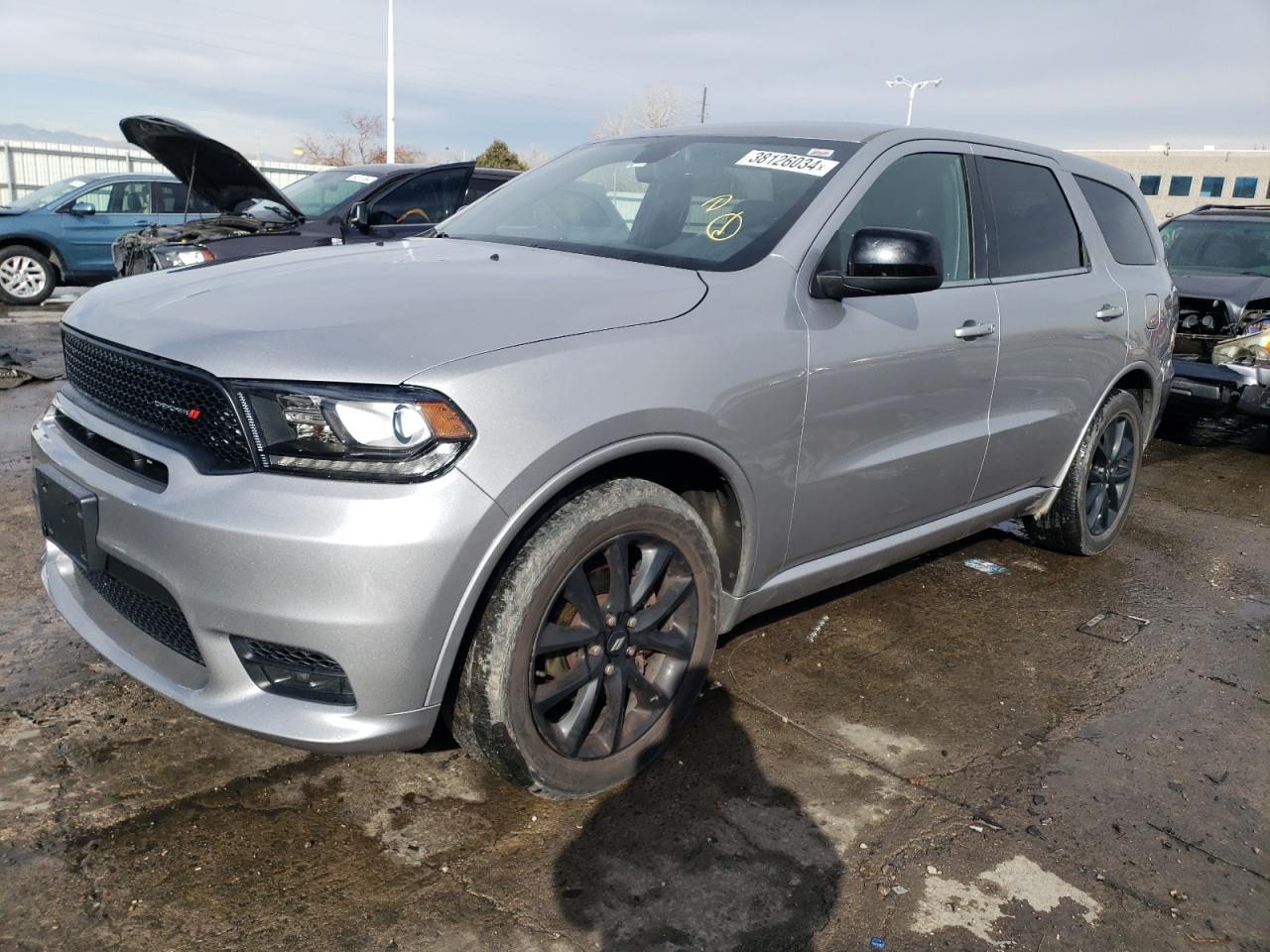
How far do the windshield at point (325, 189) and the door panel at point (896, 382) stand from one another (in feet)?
20.9

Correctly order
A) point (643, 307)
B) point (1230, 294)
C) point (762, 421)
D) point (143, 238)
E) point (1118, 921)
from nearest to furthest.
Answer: point (1118, 921), point (643, 307), point (762, 421), point (1230, 294), point (143, 238)

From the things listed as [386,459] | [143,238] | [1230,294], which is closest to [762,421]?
[386,459]

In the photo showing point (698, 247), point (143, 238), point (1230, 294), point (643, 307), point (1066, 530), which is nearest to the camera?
point (643, 307)

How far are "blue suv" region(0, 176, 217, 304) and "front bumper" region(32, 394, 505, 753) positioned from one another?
11550mm

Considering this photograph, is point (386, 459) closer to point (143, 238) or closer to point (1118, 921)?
point (1118, 921)

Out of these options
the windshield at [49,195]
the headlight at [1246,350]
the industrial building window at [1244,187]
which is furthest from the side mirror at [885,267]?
the industrial building window at [1244,187]

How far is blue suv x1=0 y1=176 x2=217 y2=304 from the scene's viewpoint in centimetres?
1257

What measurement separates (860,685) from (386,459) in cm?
204


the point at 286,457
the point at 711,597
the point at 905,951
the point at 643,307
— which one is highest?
the point at 643,307

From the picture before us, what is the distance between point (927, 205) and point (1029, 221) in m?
0.71

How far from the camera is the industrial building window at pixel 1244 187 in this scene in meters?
62.3

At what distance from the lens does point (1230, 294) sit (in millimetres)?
7770

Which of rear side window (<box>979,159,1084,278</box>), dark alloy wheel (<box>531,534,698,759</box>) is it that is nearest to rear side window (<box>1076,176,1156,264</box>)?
rear side window (<box>979,159,1084,278</box>)

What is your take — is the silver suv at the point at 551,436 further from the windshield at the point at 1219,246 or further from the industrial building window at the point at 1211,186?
the industrial building window at the point at 1211,186
